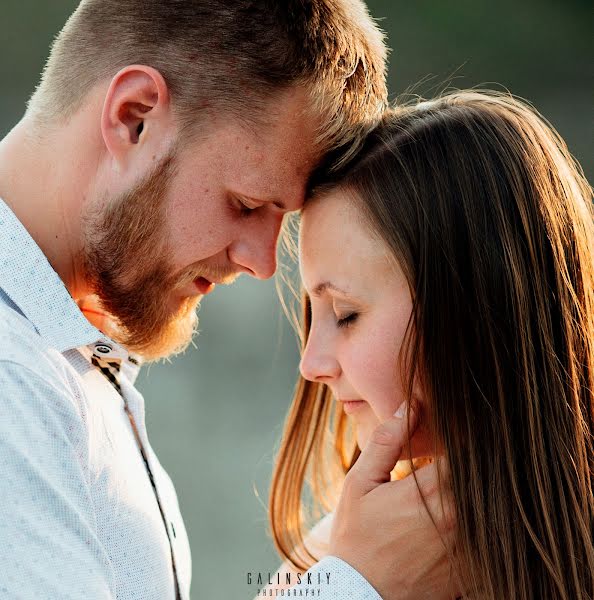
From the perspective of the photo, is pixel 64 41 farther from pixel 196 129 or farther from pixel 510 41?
pixel 510 41

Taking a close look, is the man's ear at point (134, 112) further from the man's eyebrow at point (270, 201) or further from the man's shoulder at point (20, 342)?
the man's shoulder at point (20, 342)

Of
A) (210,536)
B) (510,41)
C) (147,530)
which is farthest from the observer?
(510,41)

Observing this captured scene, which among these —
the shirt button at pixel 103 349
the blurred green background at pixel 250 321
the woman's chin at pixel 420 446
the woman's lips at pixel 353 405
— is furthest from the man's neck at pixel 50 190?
the blurred green background at pixel 250 321

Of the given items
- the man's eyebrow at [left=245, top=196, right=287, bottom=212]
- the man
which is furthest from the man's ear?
the man's eyebrow at [left=245, top=196, right=287, bottom=212]

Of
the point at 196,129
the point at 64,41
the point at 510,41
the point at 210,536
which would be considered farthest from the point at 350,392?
the point at 510,41

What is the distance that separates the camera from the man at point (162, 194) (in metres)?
1.72

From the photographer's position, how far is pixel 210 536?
569 centimetres

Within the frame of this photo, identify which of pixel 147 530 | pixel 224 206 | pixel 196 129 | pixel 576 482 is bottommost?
pixel 147 530

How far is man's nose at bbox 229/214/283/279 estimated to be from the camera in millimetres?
2051

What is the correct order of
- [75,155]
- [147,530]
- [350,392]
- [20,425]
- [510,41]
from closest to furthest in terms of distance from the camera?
[20,425] < [147,530] < [75,155] < [350,392] < [510,41]

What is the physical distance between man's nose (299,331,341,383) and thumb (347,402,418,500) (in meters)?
0.23

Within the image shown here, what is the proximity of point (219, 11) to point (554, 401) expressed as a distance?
3.46ft

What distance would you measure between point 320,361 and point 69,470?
67 cm

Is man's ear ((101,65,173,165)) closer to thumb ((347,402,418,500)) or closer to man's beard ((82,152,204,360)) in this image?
man's beard ((82,152,204,360))
